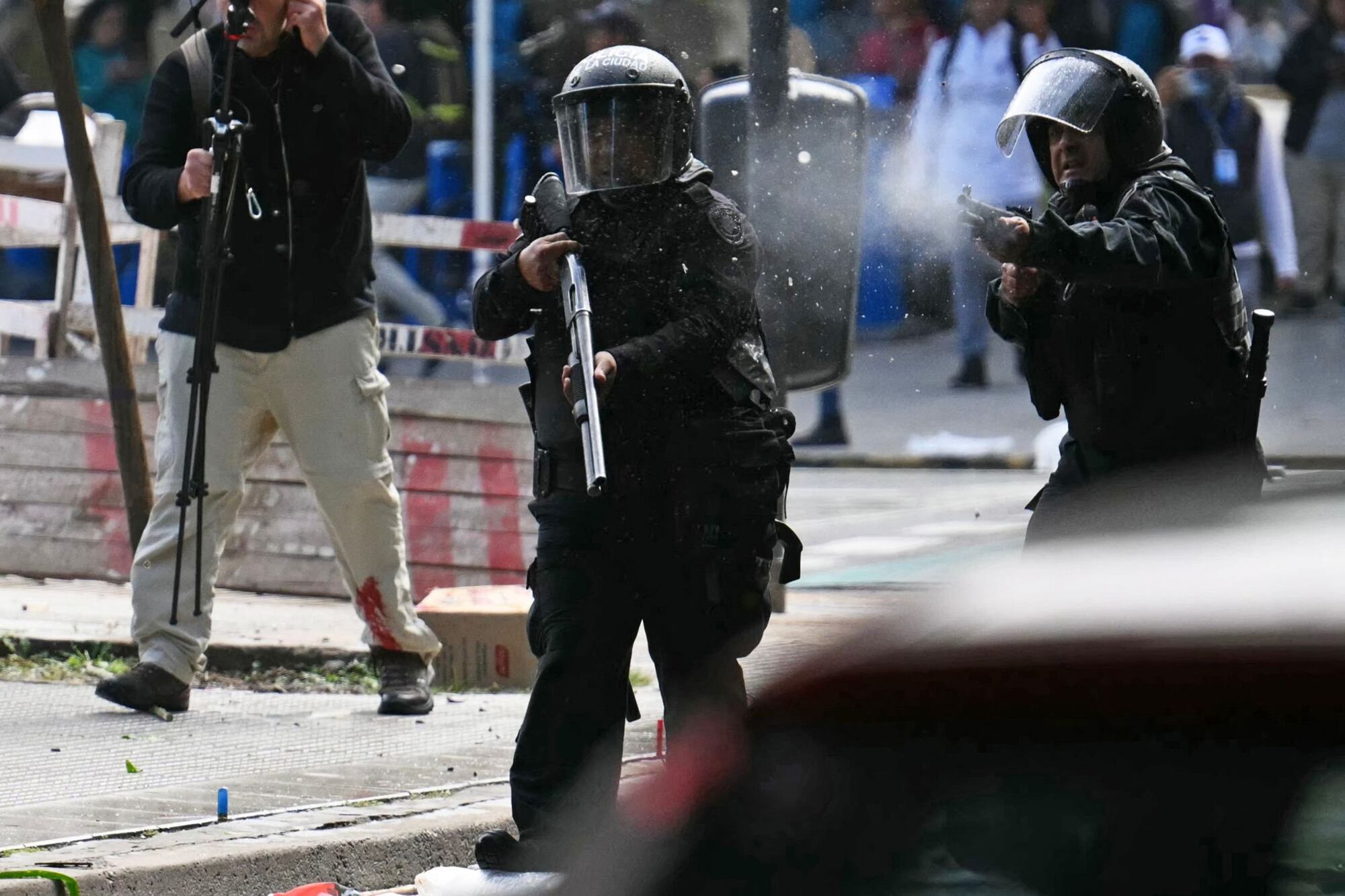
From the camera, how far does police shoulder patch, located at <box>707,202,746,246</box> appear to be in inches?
166

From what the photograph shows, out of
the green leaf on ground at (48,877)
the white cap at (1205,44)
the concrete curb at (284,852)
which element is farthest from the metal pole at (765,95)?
the green leaf on ground at (48,877)

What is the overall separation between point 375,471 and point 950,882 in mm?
4274

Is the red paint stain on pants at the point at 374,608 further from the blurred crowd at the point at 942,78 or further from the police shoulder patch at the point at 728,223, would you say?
the blurred crowd at the point at 942,78

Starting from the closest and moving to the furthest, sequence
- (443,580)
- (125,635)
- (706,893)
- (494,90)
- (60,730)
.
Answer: (706,893) < (60,730) < (125,635) < (443,580) < (494,90)

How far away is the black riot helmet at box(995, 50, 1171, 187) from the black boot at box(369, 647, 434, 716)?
2396mm

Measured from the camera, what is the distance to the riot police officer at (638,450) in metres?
4.09

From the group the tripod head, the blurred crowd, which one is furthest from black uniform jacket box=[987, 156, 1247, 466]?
the blurred crowd

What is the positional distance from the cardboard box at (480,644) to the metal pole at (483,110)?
3.59 metres

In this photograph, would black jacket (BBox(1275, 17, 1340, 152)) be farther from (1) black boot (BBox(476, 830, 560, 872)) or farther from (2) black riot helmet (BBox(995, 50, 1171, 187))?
(1) black boot (BBox(476, 830, 560, 872))

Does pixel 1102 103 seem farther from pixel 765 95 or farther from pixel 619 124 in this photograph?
pixel 765 95

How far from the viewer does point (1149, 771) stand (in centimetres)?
159

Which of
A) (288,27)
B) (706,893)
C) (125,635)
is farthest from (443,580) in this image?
(706,893)

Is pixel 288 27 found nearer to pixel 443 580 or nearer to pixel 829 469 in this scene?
pixel 443 580

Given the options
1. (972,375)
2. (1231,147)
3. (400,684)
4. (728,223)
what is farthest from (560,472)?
(972,375)
